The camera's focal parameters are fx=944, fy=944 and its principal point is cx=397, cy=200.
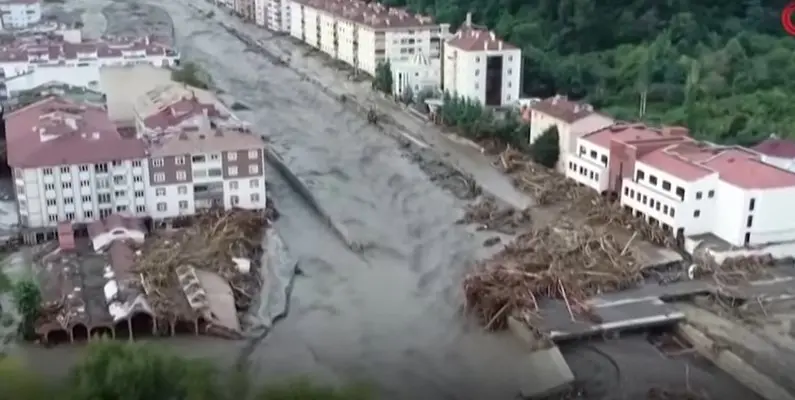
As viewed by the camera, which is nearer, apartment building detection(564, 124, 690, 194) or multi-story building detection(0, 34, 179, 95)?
apartment building detection(564, 124, 690, 194)

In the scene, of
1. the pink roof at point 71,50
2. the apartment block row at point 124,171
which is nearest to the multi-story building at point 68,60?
the pink roof at point 71,50

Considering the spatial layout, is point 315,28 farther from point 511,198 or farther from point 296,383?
point 296,383

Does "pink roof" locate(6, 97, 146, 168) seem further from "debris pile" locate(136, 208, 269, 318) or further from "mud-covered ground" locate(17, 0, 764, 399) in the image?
"mud-covered ground" locate(17, 0, 764, 399)

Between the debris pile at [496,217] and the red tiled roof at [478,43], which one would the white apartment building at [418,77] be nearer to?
the red tiled roof at [478,43]

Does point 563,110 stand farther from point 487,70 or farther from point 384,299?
point 384,299

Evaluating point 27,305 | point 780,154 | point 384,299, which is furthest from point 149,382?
point 780,154

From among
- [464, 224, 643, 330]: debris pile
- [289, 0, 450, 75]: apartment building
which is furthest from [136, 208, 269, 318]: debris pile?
[289, 0, 450, 75]: apartment building

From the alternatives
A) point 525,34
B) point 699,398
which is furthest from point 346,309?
point 525,34
